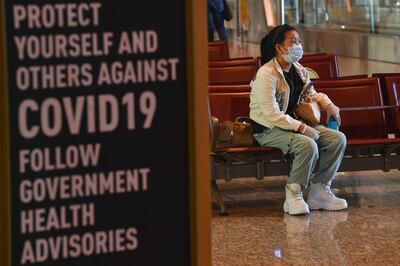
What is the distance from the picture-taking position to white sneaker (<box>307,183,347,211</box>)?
6992 millimetres

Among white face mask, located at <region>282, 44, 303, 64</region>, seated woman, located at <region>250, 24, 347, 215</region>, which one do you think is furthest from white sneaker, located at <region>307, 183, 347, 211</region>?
white face mask, located at <region>282, 44, 303, 64</region>

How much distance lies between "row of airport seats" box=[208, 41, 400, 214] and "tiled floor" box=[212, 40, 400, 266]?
0.87 feet

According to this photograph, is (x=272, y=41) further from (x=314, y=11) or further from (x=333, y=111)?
(x=314, y=11)

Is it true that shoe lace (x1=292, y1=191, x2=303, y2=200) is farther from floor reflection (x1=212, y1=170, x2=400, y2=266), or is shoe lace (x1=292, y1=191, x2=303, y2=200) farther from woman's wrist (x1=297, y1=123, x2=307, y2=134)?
woman's wrist (x1=297, y1=123, x2=307, y2=134)

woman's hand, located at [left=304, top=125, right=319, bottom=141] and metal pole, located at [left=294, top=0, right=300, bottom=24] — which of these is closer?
woman's hand, located at [left=304, top=125, right=319, bottom=141]

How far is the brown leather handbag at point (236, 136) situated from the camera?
7.01 m

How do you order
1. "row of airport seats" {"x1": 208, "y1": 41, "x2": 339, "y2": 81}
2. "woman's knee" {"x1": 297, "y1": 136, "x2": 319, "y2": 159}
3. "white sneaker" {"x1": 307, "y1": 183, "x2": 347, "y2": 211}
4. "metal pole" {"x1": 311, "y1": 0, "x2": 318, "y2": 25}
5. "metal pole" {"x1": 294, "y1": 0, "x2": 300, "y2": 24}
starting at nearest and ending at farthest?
"woman's knee" {"x1": 297, "y1": 136, "x2": 319, "y2": 159} < "white sneaker" {"x1": 307, "y1": 183, "x2": 347, "y2": 211} < "row of airport seats" {"x1": 208, "y1": 41, "x2": 339, "y2": 81} < "metal pole" {"x1": 311, "y1": 0, "x2": 318, "y2": 25} < "metal pole" {"x1": 294, "y1": 0, "x2": 300, "y2": 24}

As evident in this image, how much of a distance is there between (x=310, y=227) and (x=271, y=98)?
92cm

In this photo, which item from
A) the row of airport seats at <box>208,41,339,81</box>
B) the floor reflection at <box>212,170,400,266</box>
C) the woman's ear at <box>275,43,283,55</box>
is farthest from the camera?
the row of airport seats at <box>208,41,339,81</box>

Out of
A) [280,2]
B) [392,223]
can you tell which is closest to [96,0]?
[392,223]

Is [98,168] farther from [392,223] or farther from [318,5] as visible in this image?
[318,5]

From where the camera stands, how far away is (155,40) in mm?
2559

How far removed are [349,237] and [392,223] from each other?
50cm

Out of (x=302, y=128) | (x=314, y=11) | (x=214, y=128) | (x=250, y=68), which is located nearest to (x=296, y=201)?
(x=302, y=128)
